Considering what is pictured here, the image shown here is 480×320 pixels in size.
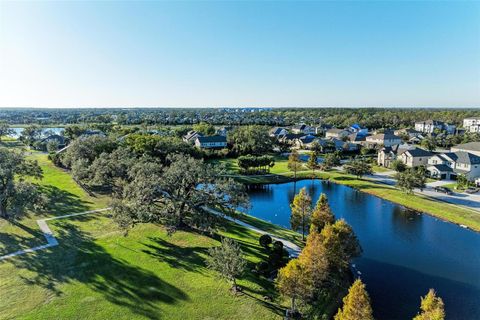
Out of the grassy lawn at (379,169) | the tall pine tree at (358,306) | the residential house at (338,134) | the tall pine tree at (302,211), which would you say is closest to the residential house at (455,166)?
the grassy lawn at (379,169)

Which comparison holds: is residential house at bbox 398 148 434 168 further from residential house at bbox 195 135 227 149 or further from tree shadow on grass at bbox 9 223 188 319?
tree shadow on grass at bbox 9 223 188 319

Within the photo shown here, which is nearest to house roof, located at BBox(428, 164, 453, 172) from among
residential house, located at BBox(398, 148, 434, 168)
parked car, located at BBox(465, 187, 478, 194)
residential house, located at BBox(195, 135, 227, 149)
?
residential house, located at BBox(398, 148, 434, 168)

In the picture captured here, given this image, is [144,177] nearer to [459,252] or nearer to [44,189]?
→ [44,189]

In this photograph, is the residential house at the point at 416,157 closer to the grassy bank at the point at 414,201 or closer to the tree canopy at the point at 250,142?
Answer: the grassy bank at the point at 414,201

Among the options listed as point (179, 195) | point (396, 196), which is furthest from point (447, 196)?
point (179, 195)

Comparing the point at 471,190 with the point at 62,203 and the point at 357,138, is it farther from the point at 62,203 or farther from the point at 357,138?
the point at 62,203

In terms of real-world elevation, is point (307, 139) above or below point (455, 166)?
above
